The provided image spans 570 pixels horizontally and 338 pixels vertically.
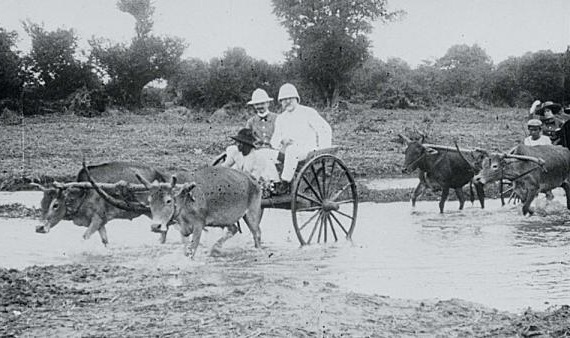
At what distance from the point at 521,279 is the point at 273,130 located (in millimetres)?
5047

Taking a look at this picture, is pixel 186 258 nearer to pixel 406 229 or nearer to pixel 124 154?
pixel 406 229

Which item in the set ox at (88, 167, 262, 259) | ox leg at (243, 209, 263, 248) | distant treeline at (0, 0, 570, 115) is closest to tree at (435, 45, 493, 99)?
distant treeline at (0, 0, 570, 115)

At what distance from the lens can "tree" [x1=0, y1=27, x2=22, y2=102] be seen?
109 feet

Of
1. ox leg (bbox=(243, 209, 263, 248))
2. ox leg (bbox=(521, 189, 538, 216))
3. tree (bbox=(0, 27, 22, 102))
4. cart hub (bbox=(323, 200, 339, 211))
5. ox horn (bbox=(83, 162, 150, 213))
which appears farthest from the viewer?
tree (bbox=(0, 27, 22, 102))

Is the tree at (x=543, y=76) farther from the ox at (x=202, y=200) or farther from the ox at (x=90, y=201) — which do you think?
the ox at (x=90, y=201)

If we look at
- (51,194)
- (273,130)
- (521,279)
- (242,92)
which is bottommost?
(521,279)

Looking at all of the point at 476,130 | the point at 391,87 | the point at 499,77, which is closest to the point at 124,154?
the point at 476,130

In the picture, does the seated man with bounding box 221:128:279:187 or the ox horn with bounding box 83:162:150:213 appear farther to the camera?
the seated man with bounding box 221:128:279:187

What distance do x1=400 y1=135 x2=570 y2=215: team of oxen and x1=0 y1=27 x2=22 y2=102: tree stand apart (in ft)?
76.3

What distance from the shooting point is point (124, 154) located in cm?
2278

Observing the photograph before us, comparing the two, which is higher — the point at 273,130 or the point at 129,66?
the point at 129,66

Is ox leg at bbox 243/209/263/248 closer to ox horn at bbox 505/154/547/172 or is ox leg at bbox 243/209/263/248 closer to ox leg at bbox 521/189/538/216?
ox horn at bbox 505/154/547/172

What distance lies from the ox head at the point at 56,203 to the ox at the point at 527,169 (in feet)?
24.9

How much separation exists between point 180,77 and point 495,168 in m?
30.8
